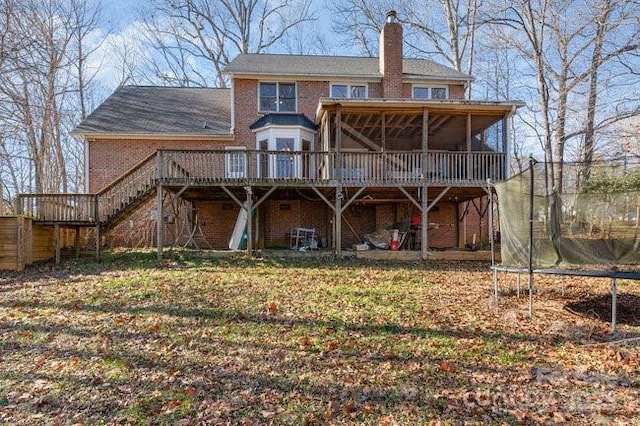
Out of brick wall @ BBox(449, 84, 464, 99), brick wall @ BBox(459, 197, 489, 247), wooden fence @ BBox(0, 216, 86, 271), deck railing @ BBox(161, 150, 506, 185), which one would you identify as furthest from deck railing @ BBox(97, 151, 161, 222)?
brick wall @ BBox(449, 84, 464, 99)

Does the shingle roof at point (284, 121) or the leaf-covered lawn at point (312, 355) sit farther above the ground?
the shingle roof at point (284, 121)

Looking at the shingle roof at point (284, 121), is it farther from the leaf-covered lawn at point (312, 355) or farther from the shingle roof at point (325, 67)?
the leaf-covered lawn at point (312, 355)

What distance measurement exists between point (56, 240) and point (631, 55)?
862 inches

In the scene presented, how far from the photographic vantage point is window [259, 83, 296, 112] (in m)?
17.5

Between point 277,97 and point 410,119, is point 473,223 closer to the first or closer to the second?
point 410,119

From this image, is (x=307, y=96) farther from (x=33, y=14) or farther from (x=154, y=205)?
(x=33, y=14)

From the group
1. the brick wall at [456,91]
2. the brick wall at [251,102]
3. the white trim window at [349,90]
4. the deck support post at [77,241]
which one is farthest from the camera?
the brick wall at [456,91]

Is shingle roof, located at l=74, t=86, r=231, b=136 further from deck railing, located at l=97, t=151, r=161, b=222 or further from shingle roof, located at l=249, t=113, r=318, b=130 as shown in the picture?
deck railing, located at l=97, t=151, r=161, b=222

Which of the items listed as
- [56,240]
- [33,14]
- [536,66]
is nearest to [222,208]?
[56,240]

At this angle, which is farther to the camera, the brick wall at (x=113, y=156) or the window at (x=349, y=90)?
the window at (x=349, y=90)

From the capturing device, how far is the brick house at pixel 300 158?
44.0 feet

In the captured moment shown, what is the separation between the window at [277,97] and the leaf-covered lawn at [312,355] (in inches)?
407

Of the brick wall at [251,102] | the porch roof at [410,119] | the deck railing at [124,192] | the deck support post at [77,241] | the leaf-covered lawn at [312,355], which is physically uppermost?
the brick wall at [251,102]

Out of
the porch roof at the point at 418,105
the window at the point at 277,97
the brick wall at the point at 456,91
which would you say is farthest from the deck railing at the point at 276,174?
the brick wall at the point at 456,91
